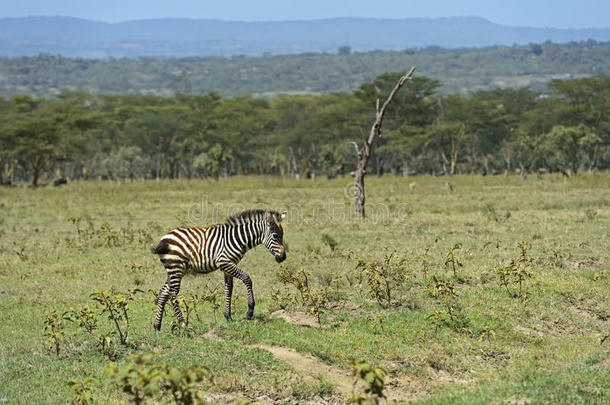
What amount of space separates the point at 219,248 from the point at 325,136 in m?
49.7

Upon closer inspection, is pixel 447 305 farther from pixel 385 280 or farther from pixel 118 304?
pixel 118 304

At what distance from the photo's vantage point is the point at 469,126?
5831cm

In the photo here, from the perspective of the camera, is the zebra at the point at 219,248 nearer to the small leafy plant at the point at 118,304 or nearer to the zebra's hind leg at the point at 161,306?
the zebra's hind leg at the point at 161,306

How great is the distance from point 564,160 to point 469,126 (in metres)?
8.90

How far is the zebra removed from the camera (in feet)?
32.8

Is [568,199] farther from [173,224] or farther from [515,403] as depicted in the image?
[515,403]

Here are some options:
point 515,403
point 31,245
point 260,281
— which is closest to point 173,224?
point 31,245

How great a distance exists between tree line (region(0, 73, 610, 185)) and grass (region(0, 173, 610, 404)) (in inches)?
1111

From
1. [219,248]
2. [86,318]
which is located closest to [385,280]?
[219,248]

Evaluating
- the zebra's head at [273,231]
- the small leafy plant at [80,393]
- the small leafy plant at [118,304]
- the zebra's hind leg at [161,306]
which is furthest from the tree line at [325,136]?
the small leafy plant at [80,393]

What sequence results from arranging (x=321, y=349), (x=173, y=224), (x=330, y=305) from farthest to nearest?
1. (x=173, y=224)
2. (x=330, y=305)
3. (x=321, y=349)

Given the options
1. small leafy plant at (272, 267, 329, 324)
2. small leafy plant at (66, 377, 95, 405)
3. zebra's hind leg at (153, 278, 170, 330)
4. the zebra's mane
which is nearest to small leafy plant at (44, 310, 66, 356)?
zebra's hind leg at (153, 278, 170, 330)

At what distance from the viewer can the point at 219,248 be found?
33.4 ft

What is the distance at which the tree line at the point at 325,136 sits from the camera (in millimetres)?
50094
